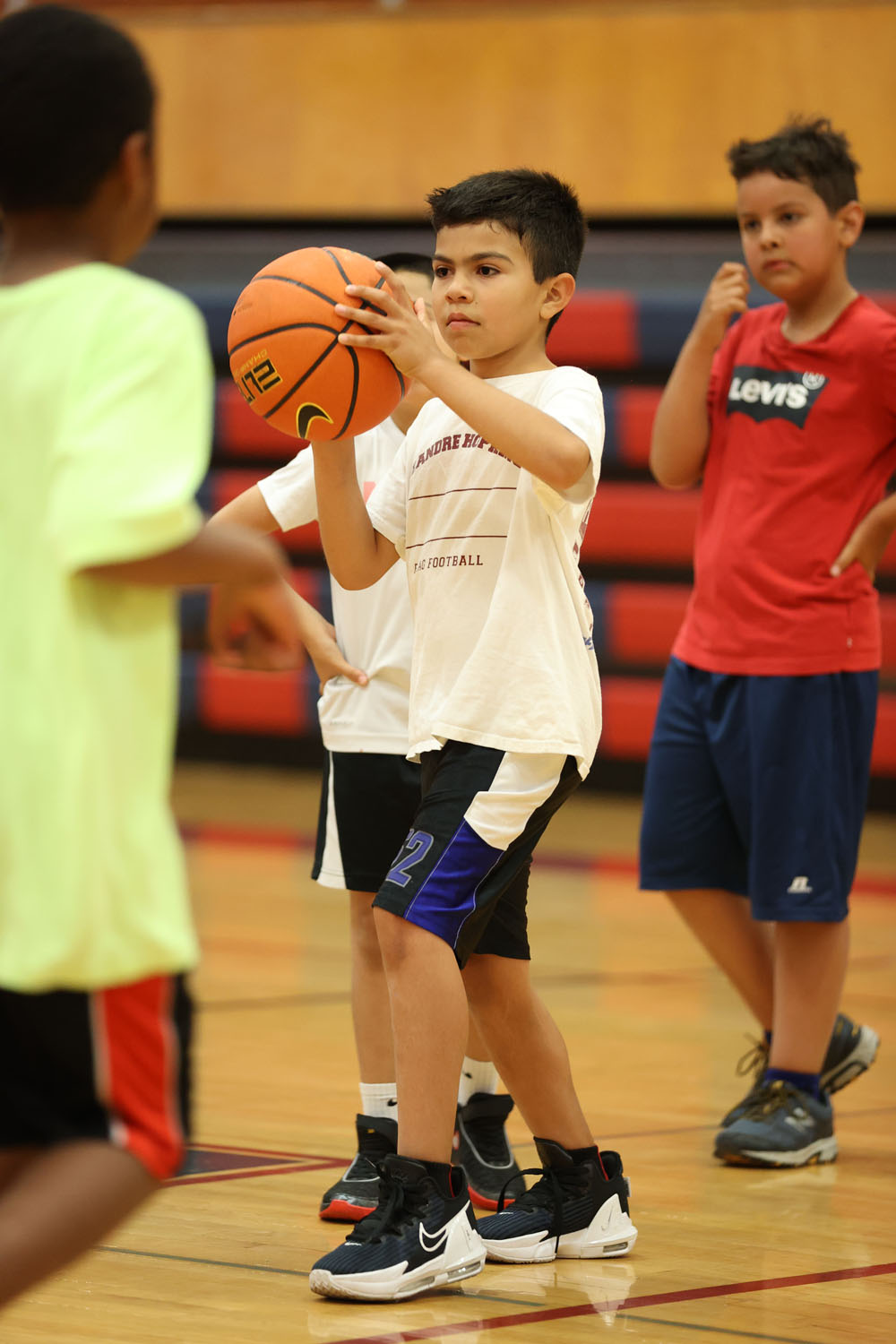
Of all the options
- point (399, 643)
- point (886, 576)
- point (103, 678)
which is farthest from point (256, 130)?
point (103, 678)

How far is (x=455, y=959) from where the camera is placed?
262 centimetres

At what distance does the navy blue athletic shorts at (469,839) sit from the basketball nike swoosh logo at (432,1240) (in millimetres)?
367

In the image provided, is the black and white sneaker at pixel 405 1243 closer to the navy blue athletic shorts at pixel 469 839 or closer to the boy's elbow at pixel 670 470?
the navy blue athletic shorts at pixel 469 839

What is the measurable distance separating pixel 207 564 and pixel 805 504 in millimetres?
2112

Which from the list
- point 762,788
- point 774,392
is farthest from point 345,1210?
point 774,392

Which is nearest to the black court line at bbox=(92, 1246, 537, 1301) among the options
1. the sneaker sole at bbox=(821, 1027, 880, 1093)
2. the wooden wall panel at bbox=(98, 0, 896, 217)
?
the sneaker sole at bbox=(821, 1027, 880, 1093)

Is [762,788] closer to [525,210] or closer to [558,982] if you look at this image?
[525,210]

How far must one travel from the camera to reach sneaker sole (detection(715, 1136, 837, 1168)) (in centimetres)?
337

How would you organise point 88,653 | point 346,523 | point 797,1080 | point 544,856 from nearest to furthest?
point 88,653
point 346,523
point 797,1080
point 544,856

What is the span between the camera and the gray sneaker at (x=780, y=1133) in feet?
11.1

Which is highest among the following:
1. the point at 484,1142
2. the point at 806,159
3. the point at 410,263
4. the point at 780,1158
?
the point at 806,159

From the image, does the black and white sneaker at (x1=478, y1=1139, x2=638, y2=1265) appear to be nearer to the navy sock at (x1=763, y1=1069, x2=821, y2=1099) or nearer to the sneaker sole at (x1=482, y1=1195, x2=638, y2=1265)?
the sneaker sole at (x1=482, y1=1195, x2=638, y2=1265)

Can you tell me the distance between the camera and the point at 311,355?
8.70ft

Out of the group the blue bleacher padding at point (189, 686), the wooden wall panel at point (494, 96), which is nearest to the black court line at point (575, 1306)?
the wooden wall panel at point (494, 96)
